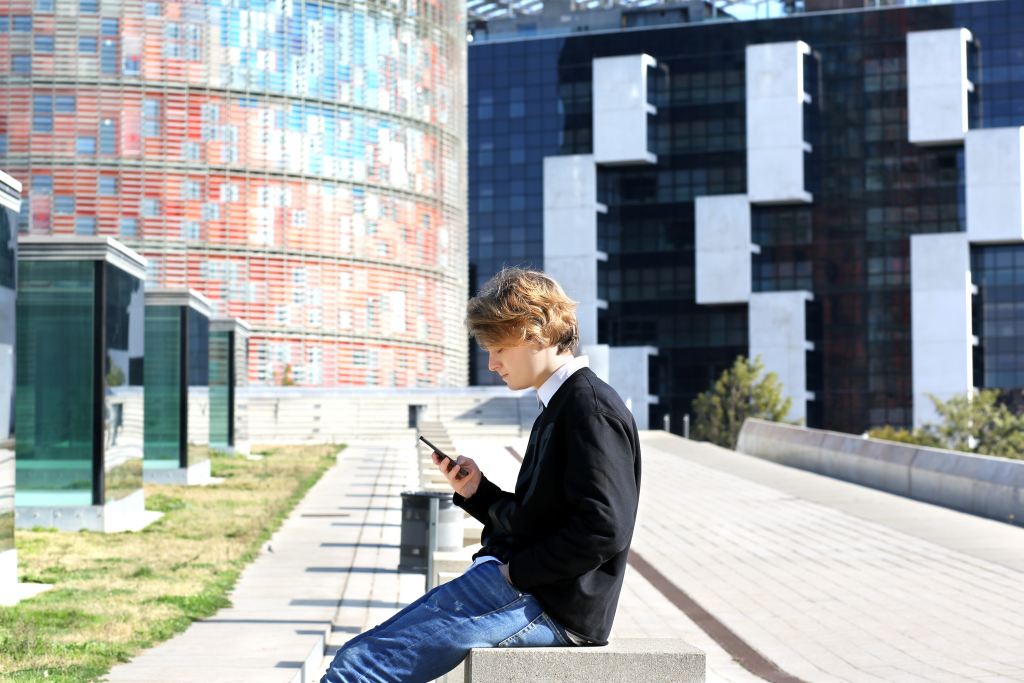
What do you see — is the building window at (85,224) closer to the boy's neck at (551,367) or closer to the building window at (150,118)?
the building window at (150,118)

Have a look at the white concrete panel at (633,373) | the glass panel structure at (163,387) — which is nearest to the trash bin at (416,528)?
the glass panel structure at (163,387)

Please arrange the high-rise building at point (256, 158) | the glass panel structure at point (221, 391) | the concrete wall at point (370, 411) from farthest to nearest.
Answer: the high-rise building at point (256, 158)
the concrete wall at point (370, 411)
the glass panel structure at point (221, 391)

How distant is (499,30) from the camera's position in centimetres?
10631

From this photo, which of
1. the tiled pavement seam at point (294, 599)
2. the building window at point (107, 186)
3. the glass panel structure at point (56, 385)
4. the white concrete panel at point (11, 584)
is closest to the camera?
the tiled pavement seam at point (294, 599)

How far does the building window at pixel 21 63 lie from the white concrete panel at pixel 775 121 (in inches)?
1666

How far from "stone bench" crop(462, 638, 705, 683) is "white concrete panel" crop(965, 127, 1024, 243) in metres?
88.2

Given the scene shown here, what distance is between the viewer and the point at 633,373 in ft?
304

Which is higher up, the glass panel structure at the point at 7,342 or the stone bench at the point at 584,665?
the glass panel structure at the point at 7,342

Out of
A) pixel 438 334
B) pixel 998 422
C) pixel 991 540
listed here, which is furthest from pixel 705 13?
pixel 991 540

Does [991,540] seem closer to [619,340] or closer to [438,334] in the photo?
[438,334]

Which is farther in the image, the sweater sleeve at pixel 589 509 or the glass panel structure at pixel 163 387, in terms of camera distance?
the glass panel structure at pixel 163 387

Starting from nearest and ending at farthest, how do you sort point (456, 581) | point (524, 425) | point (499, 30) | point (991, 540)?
point (456, 581), point (991, 540), point (524, 425), point (499, 30)

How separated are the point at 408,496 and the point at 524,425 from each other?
2226 inches

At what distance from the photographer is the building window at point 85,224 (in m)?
74.1
